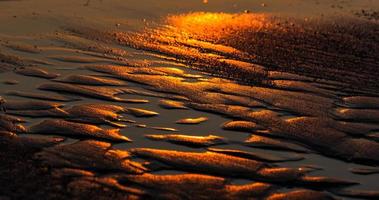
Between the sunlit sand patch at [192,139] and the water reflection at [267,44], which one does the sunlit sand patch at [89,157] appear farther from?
the water reflection at [267,44]

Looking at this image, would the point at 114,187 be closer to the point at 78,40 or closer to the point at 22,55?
the point at 22,55

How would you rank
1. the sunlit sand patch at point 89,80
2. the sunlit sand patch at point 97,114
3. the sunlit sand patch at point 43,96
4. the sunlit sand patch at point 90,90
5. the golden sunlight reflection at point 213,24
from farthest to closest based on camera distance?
the golden sunlight reflection at point 213,24
the sunlit sand patch at point 89,80
the sunlit sand patch at point 90,90
the sunlit sand patch at point 43,96
the sunlit sand patch at point 97,114

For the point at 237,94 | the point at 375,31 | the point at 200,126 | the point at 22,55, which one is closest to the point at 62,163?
the point at 200,126

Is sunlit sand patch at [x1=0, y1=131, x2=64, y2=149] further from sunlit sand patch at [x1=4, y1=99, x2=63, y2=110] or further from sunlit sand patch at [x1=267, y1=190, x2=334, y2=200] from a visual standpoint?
sunlit sand patch at [x1=267, y1=190, x2=334, y2=200]

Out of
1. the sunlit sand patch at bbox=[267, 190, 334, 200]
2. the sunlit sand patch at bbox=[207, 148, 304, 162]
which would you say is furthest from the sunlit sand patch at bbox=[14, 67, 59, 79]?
the sunlit sand patch at bbox=[267, 190, 334, 200]

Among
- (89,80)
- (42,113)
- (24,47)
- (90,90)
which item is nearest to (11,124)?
(42,113)

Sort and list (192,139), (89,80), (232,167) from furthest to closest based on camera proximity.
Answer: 1. (89,80)
2. (192,139)
3. (232,167)

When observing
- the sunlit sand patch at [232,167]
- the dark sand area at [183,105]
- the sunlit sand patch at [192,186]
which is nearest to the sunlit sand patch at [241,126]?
the dark sand area at [183,105]

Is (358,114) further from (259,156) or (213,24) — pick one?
(213,24)
